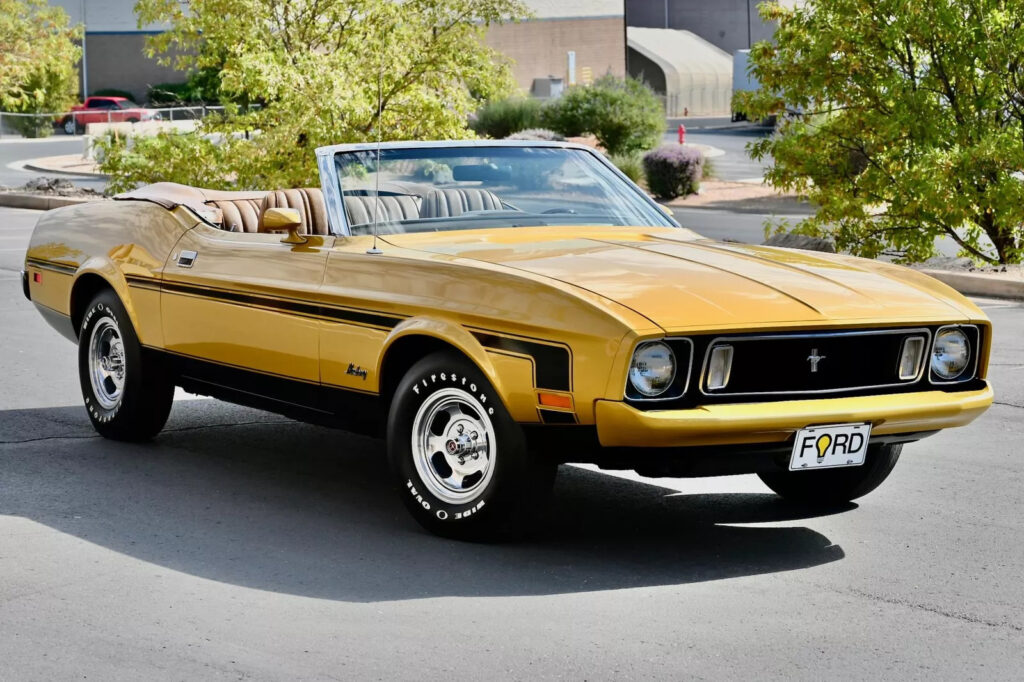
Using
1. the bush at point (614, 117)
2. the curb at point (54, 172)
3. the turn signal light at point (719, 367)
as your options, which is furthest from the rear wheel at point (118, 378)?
the bush at point (614, 117)

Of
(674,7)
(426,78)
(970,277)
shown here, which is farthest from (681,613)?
(674,7)

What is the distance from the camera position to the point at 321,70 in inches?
704

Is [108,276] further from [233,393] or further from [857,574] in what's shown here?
[857,574]

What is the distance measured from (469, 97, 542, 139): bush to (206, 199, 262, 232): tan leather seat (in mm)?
33059

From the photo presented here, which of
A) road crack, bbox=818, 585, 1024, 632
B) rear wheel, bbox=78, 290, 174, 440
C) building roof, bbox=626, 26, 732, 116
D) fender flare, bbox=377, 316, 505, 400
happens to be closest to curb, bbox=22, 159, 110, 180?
rear wheel, bbox=78, 290, 174, 440

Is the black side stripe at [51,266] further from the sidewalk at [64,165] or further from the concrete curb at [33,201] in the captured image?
the sidewalk at [64,165]

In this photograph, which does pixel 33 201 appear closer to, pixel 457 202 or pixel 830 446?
pixel 457 202

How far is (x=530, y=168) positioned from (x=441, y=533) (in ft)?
6.42

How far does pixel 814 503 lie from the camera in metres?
6.62

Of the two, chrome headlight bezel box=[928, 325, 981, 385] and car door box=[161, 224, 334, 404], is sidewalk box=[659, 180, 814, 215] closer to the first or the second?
car door box=[161, 224, 334, 404]

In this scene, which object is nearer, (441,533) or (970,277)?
(441,533)

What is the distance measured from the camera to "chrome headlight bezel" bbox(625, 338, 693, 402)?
523cm

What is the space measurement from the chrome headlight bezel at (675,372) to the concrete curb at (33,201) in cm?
2174

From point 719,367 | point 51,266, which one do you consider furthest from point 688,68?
point 719,367
